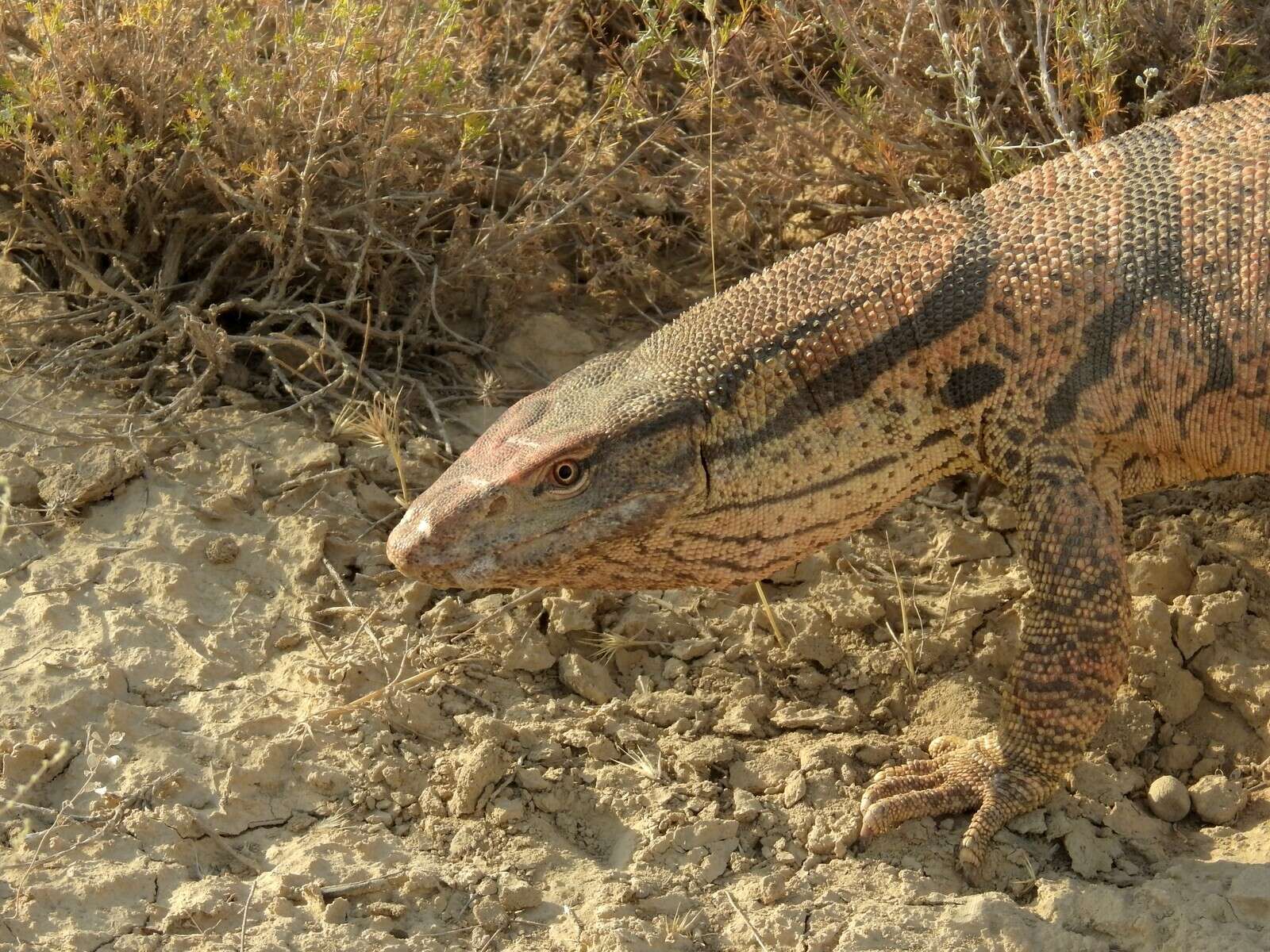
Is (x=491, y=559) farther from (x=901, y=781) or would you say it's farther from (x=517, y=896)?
(x=901, y=781)

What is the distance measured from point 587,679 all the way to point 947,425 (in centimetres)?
158

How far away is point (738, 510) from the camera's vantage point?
4477mm

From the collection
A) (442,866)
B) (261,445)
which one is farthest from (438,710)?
(261,445)

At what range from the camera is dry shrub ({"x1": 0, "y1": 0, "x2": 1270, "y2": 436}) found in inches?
227

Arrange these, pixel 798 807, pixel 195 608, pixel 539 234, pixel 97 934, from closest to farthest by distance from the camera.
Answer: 1. pixel 97 934
2. pixel 798 807
3. pixel 195 608
4. pixel 539 234

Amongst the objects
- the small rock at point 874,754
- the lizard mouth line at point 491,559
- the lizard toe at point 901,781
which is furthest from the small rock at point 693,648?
the lizard mouth line at point 491,559

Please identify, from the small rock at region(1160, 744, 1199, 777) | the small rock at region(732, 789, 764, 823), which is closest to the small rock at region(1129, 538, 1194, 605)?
the small rock at region(1160, 744, 1199, 777)

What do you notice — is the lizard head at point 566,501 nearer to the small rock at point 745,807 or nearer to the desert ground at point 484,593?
the desert ground at point 484,593

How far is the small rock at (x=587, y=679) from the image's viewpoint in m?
5.16

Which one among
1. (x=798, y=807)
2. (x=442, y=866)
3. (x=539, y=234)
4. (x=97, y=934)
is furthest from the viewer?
Answer: (x=539, y=234)

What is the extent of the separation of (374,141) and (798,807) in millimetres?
3281

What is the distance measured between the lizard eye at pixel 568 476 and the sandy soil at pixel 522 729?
0.97 meters

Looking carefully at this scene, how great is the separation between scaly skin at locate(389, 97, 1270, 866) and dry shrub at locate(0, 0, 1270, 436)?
4.29 feet

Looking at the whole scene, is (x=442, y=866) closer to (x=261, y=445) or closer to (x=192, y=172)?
(x=261, y=445)
